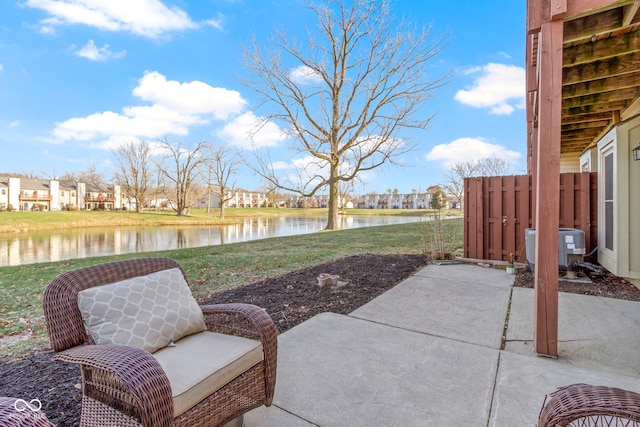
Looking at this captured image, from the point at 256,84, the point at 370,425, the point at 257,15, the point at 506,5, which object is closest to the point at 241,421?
the point at 370,425

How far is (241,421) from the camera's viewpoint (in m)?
1.71

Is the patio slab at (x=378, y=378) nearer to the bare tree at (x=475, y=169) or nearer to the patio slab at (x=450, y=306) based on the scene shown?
the patio slab at (x=450, y=306)

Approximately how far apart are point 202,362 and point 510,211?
5921 millimetres

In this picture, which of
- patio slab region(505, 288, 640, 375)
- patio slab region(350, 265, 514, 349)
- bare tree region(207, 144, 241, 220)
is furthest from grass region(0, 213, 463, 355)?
bare tree region(207, 144, 241, 220)

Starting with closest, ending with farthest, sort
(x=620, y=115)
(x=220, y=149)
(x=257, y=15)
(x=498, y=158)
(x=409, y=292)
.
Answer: (x=409, y=292), (x=620, y=115), (x=257, y=15), (x=498, y=158), (x=220, y=149)

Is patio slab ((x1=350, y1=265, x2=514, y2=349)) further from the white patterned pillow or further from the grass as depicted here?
the grass

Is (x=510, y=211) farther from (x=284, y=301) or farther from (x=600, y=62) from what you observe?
(x=284, y=301)

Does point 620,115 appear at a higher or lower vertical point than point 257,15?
lower

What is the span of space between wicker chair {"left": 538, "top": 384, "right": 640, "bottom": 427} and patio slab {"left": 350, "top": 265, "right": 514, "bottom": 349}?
1.57m

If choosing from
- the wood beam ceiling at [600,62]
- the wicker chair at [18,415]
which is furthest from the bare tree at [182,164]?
the wicker chair at [18,415]

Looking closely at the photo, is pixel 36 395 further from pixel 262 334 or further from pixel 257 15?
pixel 257 15

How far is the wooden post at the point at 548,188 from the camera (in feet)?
7.74

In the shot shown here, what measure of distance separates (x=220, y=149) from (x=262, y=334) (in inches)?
1231

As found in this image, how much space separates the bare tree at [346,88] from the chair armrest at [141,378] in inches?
535
